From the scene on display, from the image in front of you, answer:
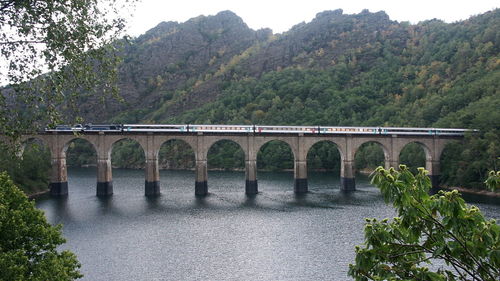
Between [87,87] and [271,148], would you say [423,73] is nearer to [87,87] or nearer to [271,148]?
[271,148]

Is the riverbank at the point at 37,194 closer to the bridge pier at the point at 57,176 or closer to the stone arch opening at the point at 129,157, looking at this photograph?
the bridge pier at the point at 57,176

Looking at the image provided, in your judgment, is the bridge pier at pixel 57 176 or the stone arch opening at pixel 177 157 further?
the stone arch opening at pixel 177 157

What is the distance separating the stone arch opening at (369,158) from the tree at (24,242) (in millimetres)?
63777

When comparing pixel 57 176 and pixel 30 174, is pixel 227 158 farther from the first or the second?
pixel 57 176

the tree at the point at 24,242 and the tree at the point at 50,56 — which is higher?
the tree at the point at 50,56

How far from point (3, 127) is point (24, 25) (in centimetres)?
242


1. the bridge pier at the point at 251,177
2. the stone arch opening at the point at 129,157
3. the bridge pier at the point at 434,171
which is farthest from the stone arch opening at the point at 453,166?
the stone arch opening at the point at 129,157

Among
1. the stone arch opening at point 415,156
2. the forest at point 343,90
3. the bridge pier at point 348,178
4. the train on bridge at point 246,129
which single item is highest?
the forest at point 343,90

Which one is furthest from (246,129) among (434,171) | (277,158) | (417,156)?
(277,158)

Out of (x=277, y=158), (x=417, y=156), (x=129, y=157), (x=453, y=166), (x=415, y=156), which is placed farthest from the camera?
(x=129, y=157)

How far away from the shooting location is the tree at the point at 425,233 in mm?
6305

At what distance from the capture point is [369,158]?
7744 centimetres

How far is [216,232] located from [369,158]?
51411 mm

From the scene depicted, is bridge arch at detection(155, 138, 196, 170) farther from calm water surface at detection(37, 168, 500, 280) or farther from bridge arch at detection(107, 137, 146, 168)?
calm water surface at detection(37, 168, 500, 280)
